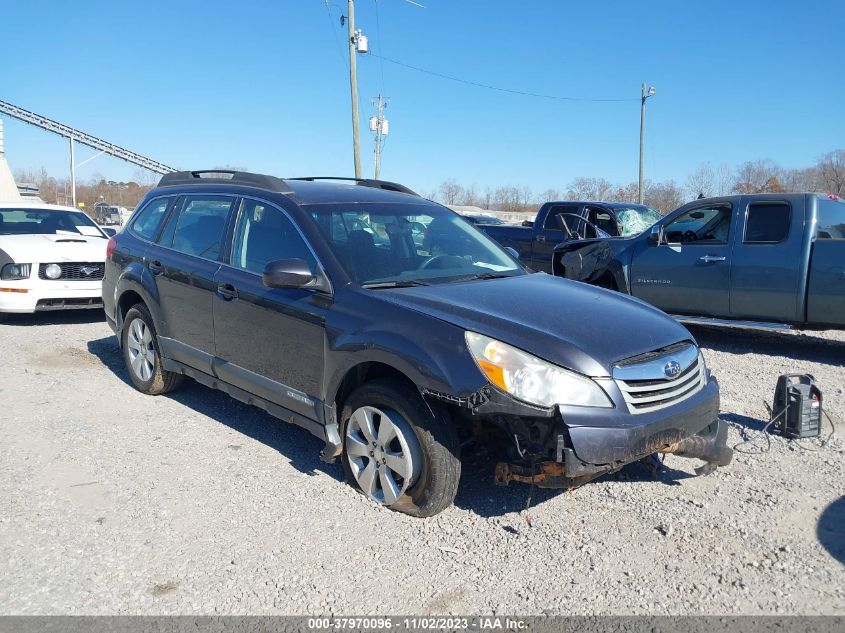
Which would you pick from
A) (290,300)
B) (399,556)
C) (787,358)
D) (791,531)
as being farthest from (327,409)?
(787,358)

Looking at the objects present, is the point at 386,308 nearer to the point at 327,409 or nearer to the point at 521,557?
the point at 327,409

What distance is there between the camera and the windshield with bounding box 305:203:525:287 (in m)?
4.26

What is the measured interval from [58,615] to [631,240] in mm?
7546

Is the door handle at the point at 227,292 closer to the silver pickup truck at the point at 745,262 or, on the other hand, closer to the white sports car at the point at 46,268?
the white sports car at the point at 46,268

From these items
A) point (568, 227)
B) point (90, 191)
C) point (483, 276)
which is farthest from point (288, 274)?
point (90, 191)

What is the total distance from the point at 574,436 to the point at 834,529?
1636 mm

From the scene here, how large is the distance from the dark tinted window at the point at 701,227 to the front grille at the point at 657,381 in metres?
4.72

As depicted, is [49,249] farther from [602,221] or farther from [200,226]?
[602,221]

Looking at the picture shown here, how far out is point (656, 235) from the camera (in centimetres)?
854

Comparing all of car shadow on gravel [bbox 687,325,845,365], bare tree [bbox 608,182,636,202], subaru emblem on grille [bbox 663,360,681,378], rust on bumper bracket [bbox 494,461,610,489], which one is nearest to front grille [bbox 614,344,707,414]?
subaru emblem on grille [bbox 663,360,681,378]

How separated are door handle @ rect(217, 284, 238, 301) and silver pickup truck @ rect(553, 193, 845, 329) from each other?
17.9ft

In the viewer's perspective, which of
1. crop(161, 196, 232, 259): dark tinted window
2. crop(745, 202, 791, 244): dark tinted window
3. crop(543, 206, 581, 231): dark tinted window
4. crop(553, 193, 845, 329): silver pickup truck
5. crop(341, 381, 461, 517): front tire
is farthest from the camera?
crop(543, 206, 581, 231): dark tinted window

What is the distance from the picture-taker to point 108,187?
8388 centimetres

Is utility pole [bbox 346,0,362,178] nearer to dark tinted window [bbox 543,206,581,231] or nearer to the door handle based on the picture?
dark tinted window [bbox 543,206,581,231]
